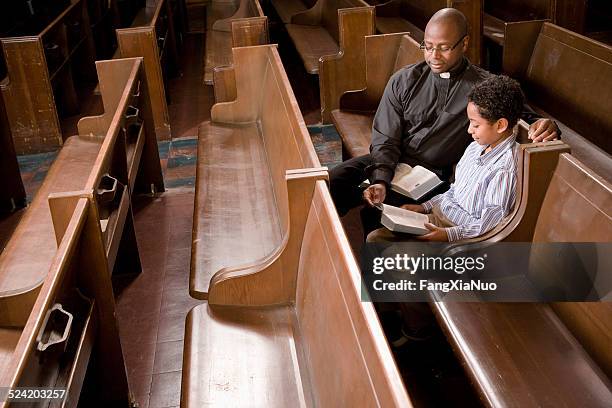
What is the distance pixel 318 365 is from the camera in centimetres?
210

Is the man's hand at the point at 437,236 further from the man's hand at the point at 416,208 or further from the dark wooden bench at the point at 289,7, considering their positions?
the dark wooden bench at the point at 289,7

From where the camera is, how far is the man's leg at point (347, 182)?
11.0 feet

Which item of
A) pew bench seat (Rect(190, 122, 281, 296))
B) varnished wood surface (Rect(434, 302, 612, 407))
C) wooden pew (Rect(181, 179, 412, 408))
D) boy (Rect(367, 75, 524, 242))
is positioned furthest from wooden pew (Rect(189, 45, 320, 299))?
varnished wood surface (Rect(434, 302, 612, 407))

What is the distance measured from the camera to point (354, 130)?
14.2 feet

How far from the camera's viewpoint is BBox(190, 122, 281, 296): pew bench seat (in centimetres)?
299

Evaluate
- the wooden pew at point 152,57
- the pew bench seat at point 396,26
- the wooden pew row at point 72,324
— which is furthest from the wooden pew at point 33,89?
the wooden pew row at point 72,324

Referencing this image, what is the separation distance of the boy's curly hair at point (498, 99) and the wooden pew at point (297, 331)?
0.70 meters

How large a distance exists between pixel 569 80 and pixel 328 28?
11.0 ft

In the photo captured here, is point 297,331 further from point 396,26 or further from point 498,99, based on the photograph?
point 396,26

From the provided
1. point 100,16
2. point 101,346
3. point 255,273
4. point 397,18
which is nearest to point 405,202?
point 255,273

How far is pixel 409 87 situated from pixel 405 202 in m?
0.58

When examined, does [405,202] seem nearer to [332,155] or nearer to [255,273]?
[255,273]

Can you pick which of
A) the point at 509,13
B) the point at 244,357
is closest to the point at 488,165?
the point at 244,357

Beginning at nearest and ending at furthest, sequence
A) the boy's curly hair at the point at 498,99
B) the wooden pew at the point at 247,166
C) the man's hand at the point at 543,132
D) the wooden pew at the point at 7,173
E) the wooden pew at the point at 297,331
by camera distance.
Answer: the wooden pew at the point at 297,331, the boy's curly hair at the point at 498,99, the man's hand at the point at 543,132, the wooden pew at the point at 247,166, the wooden pew at the point at 7,173
